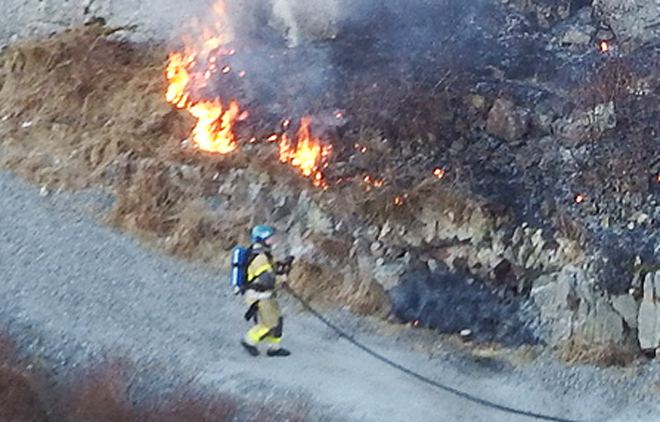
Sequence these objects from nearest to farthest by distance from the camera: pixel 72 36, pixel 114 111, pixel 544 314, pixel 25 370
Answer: pixel 25 370, pixel 544 314, pixel 114 111, pixel 72 36

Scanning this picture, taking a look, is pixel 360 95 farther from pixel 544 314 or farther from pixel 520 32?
pixel 544 314

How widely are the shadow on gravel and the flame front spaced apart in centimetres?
577

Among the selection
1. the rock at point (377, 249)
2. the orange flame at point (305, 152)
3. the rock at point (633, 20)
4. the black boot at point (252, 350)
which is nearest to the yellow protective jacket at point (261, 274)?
the black boot at point (252, 350)

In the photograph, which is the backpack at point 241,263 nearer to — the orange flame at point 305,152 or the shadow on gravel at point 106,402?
the shadow on gravel at point 106,402

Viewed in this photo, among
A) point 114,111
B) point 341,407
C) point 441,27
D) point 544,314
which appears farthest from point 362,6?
point 341,407

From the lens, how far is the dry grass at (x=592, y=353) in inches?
604

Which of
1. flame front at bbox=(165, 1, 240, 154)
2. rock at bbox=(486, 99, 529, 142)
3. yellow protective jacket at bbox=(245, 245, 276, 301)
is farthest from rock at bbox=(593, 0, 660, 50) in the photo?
yellow protective jacket at bbox=(245, 245, 276, 301)

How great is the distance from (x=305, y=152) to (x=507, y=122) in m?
3.63

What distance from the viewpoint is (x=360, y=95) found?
18.8 m

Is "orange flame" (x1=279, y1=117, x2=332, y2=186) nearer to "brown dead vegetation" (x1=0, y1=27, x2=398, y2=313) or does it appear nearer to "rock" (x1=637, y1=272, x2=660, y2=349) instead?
"brown dead vegetation" (x1=0, y1=27, x2=398, y2=313)

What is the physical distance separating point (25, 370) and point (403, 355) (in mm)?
5359

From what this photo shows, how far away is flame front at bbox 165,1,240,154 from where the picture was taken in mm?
18281

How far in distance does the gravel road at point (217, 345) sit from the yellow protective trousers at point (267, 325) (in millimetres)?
281

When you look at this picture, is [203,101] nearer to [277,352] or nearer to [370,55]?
[370,55]
